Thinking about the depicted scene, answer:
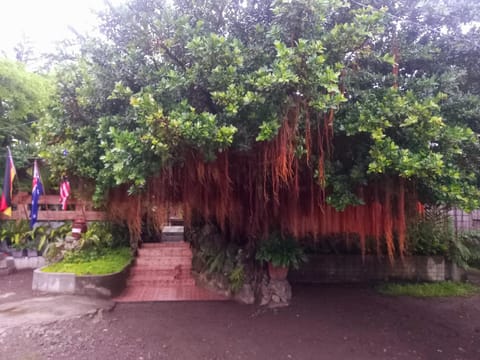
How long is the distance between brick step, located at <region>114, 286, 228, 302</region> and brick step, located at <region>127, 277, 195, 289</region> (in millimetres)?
158

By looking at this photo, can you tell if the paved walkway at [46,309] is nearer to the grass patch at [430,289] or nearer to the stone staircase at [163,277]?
the stone staircase at [163,277]

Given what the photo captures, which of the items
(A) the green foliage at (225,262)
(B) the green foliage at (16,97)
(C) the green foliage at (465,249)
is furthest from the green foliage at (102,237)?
(C) the green foliage at (465,249)

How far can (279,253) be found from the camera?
606 cm

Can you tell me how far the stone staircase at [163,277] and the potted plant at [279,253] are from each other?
1.32 meters

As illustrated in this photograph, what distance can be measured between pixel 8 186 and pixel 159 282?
4.14 meters

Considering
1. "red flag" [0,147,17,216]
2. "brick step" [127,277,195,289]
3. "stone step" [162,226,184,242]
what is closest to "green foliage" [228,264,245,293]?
"brick step" [127,277,195,289]

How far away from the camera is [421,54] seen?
407cm

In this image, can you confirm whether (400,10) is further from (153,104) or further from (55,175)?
(55,175)

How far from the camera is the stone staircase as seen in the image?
23.2 feet

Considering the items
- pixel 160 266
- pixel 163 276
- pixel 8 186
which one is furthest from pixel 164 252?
pixel 8 186

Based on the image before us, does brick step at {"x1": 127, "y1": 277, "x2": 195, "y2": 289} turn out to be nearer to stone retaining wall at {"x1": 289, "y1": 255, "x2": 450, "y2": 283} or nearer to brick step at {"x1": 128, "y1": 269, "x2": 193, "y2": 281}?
brick step at {"x1": 128, "y1": 269, "x2": 193, "y2": 281}

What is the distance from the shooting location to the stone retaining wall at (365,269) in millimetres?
7875

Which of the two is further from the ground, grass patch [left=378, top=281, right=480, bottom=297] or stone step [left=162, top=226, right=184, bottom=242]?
stone step [left=162, top=226, right=184, bottom=242]

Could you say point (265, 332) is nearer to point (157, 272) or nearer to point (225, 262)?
point (225, 262)
